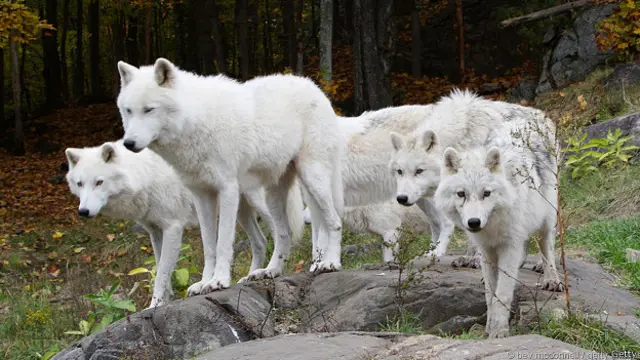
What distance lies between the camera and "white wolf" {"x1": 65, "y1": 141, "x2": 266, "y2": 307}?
307 inches

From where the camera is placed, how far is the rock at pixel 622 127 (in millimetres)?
11581

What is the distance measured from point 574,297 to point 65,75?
27793 millimetres

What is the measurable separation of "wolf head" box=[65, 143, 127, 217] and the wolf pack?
1 centimetres

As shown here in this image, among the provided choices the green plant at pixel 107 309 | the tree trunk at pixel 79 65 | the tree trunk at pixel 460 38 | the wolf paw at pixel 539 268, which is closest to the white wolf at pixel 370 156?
the wolf paw at pixel 539 268

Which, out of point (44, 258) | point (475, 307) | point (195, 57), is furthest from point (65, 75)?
point (475, 307)

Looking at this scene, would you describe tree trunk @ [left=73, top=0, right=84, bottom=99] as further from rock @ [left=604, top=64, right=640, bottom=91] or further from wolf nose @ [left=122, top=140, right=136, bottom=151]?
wolf nose @ [left=122, top=140, right=136, bottom=151]

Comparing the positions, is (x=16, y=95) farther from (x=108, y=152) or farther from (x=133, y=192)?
(x=133, y=192)

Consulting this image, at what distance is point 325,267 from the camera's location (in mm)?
6832

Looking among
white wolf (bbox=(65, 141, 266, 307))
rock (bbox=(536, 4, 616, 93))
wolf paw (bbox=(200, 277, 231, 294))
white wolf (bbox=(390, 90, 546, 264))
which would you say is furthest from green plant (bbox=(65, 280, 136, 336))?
rock (bbox=(536, 4, 616, 93))

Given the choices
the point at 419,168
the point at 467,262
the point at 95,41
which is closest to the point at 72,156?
the point at 419,168

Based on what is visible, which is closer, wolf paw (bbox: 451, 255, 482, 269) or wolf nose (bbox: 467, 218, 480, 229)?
wolf nose (bbox: 467, 218, 480, 229)

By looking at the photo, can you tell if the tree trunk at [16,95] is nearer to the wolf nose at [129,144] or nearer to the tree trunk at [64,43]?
the tree trunk at [64,43]

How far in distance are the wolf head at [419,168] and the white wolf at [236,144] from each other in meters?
0.63

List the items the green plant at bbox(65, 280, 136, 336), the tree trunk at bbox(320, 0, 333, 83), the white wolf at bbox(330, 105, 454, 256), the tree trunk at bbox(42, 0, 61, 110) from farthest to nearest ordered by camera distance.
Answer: the tree trunk at bbox(42, 0, 61, 110), the tree trunk at bbox(320, 0, 333, 83), the white wolf at bbox(330, 105, 454, 256), the green plant at bbox(65, 280, 136, 336)
